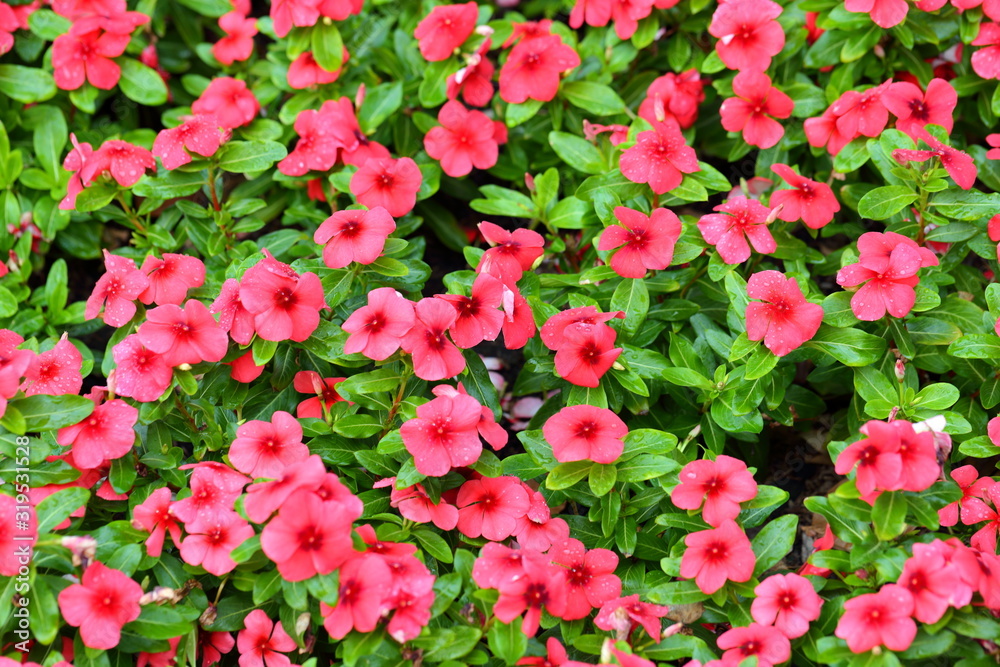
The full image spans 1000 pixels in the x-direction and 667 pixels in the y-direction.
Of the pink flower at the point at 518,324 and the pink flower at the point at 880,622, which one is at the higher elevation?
the pink flower at the point at 518,324

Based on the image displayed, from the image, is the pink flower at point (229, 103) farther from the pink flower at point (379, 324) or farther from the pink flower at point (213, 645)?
the pink flower at point (213, 645)

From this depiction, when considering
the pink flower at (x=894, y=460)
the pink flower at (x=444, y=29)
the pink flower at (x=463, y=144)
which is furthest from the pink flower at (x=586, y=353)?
the pink flower at (x=444, y=29)

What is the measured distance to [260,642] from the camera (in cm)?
203

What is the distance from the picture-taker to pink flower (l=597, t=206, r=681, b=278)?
2371mm

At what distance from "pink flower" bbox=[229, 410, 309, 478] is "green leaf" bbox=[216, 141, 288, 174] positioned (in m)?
0.95

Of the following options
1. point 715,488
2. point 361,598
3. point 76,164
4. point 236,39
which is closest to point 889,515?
point 715,488

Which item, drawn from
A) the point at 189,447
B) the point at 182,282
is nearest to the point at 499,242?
the point at 182,282

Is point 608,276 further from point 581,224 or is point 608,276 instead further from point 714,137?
point 714,137

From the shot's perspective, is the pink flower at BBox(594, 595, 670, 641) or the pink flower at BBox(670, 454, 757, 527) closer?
the pink flower at BBox(594, 595, 670, 641)

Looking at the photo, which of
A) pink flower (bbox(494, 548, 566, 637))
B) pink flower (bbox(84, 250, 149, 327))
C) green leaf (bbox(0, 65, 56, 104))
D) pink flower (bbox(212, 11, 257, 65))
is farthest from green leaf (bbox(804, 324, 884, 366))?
green leaf (bbox(0, 65, 56, 104))

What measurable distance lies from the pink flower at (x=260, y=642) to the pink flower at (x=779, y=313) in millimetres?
1395

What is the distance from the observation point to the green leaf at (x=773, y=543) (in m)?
2.10

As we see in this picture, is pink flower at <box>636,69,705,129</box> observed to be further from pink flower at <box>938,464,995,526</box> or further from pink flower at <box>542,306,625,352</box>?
pink flower at <box>938,464,995,526</box>

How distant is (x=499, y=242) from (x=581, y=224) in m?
0.47
